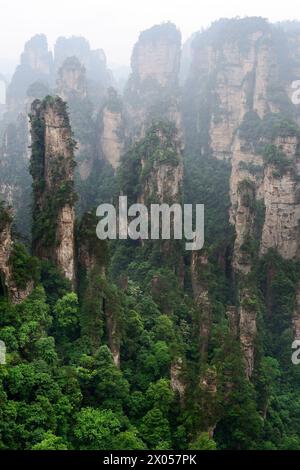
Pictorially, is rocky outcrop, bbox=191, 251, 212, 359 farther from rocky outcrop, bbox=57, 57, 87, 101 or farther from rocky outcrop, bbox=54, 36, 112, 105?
rocky outcrop, bbox=54, 36, 112, 105

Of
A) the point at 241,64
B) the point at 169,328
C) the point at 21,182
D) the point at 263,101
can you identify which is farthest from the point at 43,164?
the point at 241,64

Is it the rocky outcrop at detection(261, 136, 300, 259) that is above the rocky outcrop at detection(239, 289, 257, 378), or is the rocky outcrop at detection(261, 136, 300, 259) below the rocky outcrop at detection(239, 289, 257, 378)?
above

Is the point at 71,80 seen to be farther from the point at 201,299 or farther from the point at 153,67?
the point at 201,299

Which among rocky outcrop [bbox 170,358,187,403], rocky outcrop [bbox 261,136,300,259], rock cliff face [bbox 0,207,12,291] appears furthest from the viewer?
rocky outcrop [bbox 261,136,300,259]

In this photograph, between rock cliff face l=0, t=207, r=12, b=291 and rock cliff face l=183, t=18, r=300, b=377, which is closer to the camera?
rock cliff face l=0, t=207, r=12, b=291

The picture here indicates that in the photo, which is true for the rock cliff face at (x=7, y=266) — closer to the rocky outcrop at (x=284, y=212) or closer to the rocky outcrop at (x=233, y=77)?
the rocky outcrop at (x=284, y=212)

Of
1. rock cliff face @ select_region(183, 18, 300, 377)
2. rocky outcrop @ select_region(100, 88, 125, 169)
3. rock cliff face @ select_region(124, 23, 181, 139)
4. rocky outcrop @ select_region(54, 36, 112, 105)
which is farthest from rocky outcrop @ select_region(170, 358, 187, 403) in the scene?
rocky outcrop @ select_region(54, 36, 112, 105)

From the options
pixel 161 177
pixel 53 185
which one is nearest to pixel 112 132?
pixel 161 177
